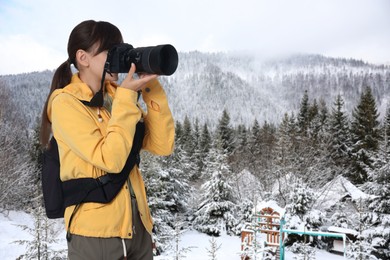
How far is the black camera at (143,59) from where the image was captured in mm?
1176

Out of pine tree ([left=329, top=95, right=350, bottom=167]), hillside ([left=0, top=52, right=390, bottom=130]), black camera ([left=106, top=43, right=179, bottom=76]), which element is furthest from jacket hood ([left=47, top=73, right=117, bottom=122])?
hillside ([left=0, top=52, right=390, bottom=130])

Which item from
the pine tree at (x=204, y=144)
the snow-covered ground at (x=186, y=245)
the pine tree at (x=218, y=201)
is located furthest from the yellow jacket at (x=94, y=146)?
the pine tree at (x=204, y=144)

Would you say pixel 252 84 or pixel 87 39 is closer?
pixel 87 39

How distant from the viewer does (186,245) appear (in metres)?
14.9

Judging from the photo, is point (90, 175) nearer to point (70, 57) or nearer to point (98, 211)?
point (98, 211)

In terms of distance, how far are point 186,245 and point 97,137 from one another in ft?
48.3

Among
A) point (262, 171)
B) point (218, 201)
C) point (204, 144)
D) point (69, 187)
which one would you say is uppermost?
point (69, 187)

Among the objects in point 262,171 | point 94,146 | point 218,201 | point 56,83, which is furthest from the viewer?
point 262,171

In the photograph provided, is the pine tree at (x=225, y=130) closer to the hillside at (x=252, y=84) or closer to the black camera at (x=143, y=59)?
the black camera at (x=143, y=59)

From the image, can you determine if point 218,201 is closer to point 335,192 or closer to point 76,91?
point 335,192

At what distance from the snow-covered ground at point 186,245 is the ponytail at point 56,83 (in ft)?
19.5

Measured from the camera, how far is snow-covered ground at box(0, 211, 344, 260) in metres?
9.12

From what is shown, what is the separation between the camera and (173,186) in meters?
17.1

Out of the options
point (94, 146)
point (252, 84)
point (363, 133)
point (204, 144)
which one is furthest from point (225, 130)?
point (252, 84)
